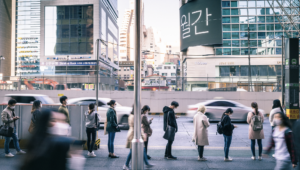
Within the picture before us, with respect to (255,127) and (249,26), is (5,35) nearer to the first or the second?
(249,26)

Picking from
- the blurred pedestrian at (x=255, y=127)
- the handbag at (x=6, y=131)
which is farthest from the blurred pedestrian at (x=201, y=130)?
the handbag at (x=6, y=131)

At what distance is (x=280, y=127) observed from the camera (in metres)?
4.79

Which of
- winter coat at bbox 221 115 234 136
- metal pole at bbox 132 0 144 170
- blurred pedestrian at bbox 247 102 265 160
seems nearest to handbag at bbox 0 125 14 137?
metal pole at bbox 132 0 144 170

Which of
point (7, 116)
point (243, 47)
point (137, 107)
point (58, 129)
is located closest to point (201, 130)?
point (137, 107)

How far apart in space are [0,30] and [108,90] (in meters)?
56.0

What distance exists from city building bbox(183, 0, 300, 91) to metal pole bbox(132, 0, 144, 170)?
39.8 metres

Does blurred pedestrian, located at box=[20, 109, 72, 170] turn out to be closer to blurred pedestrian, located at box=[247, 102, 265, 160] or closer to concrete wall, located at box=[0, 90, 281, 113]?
blurred pedestrian, located at box=[247, 102, 265, 160]

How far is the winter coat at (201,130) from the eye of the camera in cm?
673

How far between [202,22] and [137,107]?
1476 inches

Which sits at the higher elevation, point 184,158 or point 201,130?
point 201,130

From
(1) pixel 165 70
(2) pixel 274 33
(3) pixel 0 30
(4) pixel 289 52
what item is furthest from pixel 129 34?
(4) pixel 289 52

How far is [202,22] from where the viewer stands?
39.2 metres

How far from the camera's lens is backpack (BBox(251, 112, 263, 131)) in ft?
22.6

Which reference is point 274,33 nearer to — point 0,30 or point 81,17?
point 81,17
